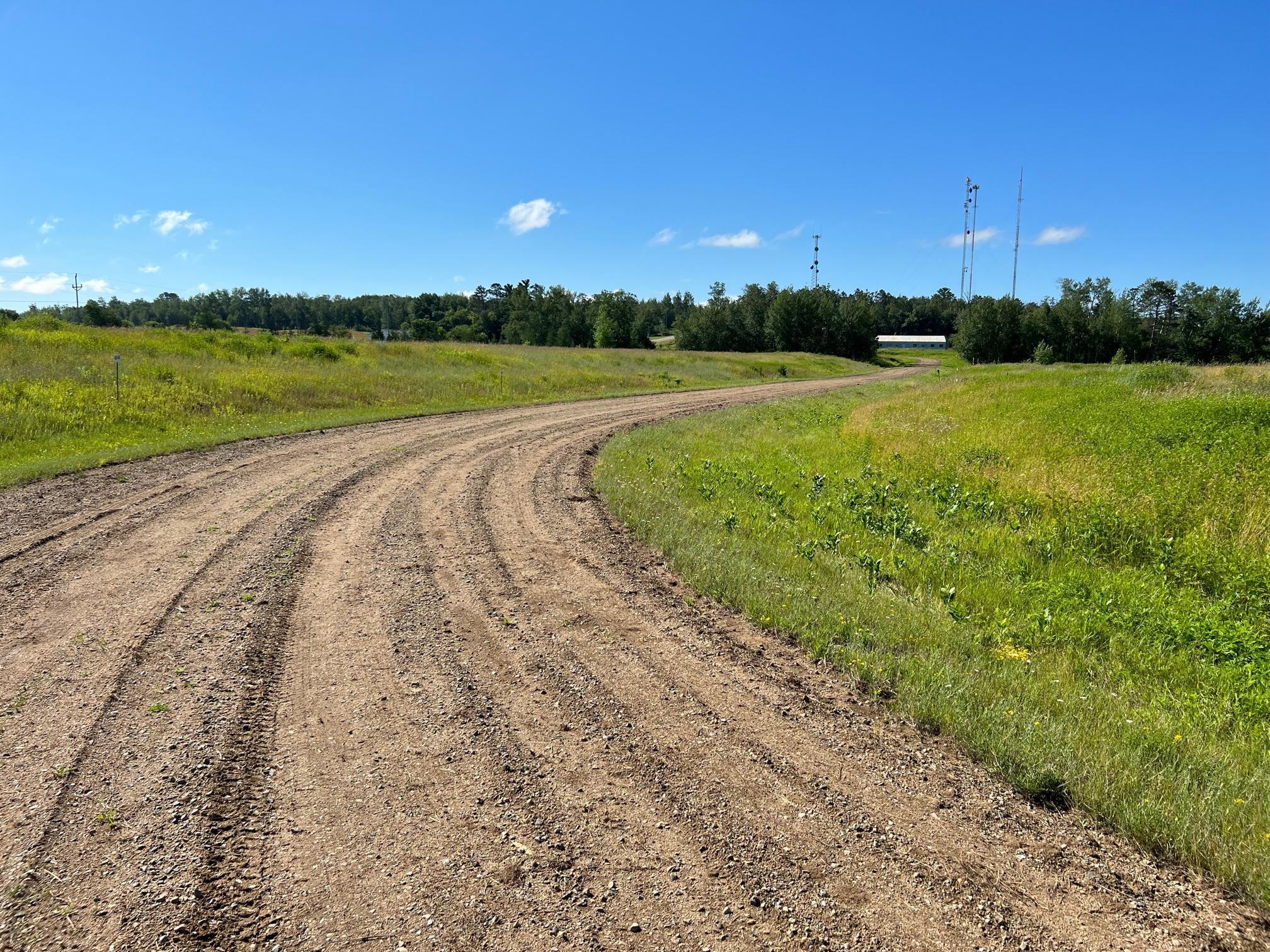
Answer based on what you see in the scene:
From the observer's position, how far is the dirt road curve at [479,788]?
276cm

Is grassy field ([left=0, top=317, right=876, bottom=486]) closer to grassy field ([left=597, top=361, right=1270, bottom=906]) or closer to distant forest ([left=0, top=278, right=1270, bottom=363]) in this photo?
grassy field ([left=597, top=361, right=1270, bottom=906])

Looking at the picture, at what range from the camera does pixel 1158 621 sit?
621cm

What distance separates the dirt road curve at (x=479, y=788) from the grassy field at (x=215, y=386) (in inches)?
323

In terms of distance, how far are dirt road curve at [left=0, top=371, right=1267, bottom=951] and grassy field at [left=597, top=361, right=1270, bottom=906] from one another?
18.5 inches

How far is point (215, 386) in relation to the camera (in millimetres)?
20969

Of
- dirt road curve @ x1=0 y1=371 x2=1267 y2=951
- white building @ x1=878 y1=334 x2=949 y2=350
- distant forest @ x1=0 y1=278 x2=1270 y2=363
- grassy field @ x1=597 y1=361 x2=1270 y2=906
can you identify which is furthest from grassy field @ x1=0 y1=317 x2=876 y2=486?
white building @ x1=878 y1=334 x2=949 y2=350

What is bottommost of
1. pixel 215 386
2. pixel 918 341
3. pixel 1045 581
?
pixel 1045 581

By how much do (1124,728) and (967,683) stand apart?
0.93 metres

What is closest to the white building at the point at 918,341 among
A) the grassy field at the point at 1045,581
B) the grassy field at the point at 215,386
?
the grassy field at the point at 215,386

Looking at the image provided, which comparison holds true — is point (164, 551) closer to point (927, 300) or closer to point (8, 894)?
point (8, 894)

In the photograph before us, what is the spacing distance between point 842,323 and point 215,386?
321 feet

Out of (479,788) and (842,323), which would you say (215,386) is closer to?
(479,788)

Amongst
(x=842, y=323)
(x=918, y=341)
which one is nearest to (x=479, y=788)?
(x=842, y=323)

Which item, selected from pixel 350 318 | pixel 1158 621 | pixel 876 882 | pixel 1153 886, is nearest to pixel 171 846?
pixel 876 882
